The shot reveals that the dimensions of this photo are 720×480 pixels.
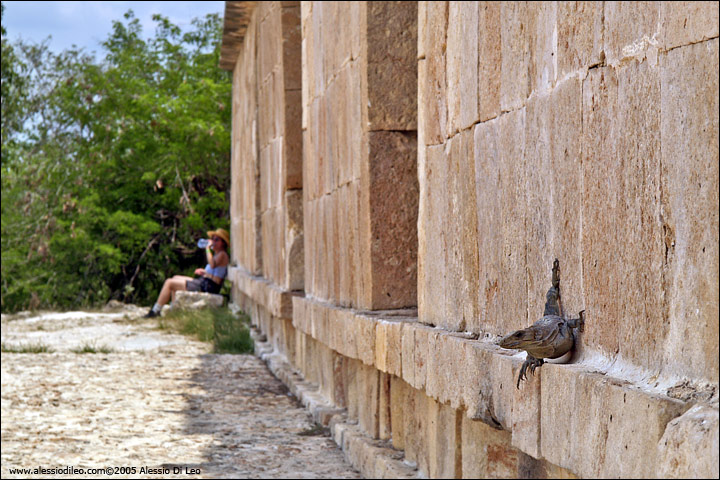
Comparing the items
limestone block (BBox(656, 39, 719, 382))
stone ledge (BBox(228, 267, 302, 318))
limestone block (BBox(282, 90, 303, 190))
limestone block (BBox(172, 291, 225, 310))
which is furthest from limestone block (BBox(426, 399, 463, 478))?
limestone block (BBox(172, 291, 225, 310))

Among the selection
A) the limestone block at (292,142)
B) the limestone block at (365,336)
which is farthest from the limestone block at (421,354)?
the limestone block at (292,142)

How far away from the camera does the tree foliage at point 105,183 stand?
17.8m

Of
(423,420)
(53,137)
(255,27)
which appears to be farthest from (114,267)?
(423,420)

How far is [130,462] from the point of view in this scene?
Result: 5.73 m

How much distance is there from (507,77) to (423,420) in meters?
1.94

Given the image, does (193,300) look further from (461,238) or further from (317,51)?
(461,238)

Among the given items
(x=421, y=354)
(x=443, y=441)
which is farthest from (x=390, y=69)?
(x=443, y=441)

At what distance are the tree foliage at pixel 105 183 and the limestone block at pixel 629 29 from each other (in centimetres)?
1564

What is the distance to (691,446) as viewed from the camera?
1.87 metres

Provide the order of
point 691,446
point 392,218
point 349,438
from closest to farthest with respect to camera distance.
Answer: point 691,446, point 392,218, point 349,438

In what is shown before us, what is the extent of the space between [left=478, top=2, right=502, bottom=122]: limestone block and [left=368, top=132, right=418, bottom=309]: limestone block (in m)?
1.81

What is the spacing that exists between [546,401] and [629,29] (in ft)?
3.37

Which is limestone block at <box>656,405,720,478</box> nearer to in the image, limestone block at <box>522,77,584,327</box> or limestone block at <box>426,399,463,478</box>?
limestone block at <box>522,77,584,327</box>

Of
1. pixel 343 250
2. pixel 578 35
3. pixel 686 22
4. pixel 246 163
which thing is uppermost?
pixel 246 163
